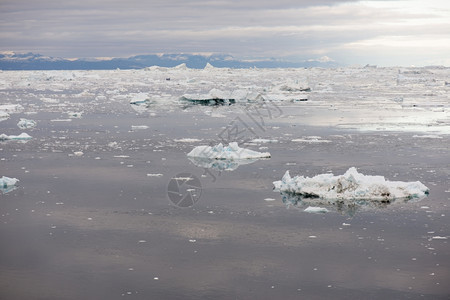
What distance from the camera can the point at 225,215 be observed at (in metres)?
9.91

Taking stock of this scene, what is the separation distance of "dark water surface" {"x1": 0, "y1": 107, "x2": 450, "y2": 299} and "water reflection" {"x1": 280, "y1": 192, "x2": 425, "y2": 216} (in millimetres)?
72

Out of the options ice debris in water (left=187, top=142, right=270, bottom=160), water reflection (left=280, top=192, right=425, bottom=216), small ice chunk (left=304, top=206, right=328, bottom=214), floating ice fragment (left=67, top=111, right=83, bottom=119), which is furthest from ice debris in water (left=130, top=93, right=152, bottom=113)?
small ice chunk (left=304, top=206, right=328, bottom=214)

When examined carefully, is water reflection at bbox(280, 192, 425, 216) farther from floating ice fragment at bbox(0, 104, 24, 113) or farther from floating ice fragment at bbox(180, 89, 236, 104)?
floating ice fragment at bbox(180, 89, 236, 104)

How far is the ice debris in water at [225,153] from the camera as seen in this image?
15095 mm

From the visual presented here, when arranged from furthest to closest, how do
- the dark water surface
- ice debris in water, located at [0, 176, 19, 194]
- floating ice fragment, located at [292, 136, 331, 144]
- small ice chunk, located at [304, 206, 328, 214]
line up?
1. floating ice fragment, located at [292, 136, 331, 144]
2. ice debris in water, located at [0, 176, 19, 194]
3. small ice chunk, located at [304, 206, 328, 214]
4. the dark water surface

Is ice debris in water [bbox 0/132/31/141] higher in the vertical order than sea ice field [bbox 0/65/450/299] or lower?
higher

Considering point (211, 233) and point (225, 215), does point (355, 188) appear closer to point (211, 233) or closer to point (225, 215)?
point (225, 215)

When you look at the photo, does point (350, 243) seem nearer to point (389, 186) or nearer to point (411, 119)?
point (389, 186)

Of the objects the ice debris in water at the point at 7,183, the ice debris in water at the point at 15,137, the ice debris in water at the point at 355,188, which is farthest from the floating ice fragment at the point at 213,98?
the ice debris in water at the point at 355,188

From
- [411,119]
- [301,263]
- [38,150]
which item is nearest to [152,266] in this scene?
[301,263]

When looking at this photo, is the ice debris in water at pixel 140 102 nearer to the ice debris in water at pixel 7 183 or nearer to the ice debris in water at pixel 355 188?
the ice debris in water at pixel 7 183

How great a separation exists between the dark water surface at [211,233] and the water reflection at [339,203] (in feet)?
0.23

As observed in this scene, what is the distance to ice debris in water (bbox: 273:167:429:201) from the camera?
11.0 meters

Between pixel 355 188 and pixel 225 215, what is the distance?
8.51 ft
